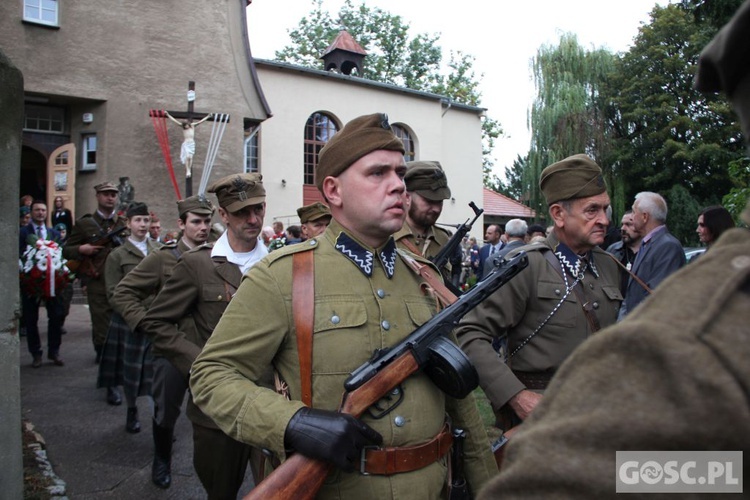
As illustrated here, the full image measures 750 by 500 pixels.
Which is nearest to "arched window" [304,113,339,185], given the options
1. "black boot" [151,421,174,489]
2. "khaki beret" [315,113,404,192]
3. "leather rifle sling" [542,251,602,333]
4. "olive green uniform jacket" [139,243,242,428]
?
"black boot" [151,421,174,489]

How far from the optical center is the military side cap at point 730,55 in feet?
2.44

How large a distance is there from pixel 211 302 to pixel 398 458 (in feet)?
6.92

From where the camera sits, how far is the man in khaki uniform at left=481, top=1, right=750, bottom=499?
2.21 ft

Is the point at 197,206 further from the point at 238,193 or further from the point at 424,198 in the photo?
the point at 424,198

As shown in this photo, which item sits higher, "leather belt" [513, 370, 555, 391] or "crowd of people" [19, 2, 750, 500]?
"crowd of people" [19, 2, 750, 500]

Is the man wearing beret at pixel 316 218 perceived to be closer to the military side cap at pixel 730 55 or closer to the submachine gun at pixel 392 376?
the submachine gun at pixel 392 376

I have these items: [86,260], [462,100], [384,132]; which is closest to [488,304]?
[384,132]

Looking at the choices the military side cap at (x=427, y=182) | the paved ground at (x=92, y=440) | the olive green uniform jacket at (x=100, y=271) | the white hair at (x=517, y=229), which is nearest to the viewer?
the paved ground at (x=92, y=440)

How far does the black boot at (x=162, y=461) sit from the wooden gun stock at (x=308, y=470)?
3018 mm

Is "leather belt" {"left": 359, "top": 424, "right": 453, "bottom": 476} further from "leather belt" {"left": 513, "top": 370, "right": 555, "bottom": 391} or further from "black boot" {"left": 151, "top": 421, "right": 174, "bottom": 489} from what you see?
"black boot" {"left": 151, "top": 421, "right": 174, "bottom": 489}

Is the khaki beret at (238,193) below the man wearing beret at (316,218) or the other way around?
the other way around

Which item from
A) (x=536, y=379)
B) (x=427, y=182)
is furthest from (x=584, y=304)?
(x=427, y=182)

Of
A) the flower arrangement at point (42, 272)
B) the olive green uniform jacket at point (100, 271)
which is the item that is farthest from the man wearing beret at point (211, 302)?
the flower arrangement at point (42, 272)

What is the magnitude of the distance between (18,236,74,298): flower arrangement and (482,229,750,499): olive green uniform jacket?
8422mm
